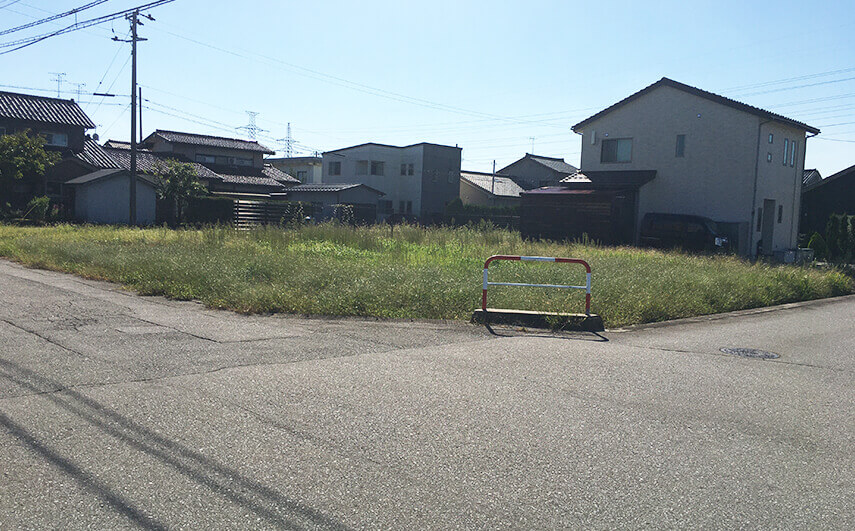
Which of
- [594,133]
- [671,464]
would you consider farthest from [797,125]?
[671,464]

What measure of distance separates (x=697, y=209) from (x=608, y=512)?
25462 mm

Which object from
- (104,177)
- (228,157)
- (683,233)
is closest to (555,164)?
(228,157)

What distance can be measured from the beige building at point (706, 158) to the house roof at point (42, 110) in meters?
28.9

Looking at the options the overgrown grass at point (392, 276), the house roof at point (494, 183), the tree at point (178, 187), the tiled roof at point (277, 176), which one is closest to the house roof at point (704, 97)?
the overgrown grass at point (392, 276)

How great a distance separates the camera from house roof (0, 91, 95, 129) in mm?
37312

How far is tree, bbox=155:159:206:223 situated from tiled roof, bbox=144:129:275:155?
464 inches

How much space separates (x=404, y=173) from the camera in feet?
170

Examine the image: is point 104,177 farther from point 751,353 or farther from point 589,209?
point 751,353

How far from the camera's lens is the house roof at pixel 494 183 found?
51.5m

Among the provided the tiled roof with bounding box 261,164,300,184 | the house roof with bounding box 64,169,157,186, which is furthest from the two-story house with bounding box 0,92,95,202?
the tiled roof with bounding box 261,164,300,184

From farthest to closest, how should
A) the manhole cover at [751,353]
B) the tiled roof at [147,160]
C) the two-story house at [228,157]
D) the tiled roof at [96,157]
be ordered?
1. the two-story house at [228,157]
2. the tiled roof at [96,157]
3. the tiled roof at [147,160]
4. the manhole cover at [751,353]

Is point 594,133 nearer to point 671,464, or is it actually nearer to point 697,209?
point 697,209

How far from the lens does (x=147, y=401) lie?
520 cm

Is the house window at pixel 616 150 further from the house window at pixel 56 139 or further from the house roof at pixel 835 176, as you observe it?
the house window at pixel 56 139
